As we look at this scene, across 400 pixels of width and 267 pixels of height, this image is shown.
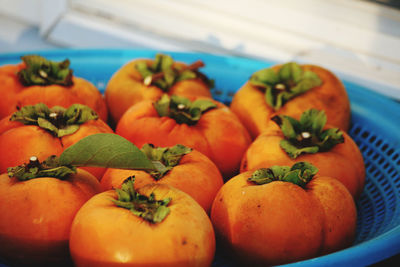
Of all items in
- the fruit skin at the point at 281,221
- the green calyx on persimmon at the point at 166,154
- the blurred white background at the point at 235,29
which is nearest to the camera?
the fruit skin at the point at 281,221

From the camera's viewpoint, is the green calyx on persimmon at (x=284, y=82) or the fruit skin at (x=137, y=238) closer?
the fruit skin at (x=137, y=238)

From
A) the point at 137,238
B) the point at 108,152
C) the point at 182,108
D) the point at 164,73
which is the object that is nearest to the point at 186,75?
the point at 164,73

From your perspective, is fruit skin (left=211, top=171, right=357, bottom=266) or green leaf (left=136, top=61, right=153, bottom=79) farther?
green leaf (left=136, top=61, right=153, bottom=79)

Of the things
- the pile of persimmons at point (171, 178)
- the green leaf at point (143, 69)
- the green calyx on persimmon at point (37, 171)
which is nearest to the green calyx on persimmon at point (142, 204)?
the pile of persimmons at point (171, 178)

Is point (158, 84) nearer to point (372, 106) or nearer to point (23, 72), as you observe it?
point (23, 72)

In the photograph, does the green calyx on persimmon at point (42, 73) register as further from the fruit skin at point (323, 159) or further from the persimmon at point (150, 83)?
the fruit skin at point (323, 159)

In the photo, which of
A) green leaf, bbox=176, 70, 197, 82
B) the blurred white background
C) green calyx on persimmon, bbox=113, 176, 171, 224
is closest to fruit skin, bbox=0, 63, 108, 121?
green leaf, bbox=176, 70, 197, 82

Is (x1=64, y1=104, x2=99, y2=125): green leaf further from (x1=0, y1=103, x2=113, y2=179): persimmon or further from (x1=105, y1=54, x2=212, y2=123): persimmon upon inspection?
(x1=105, y1=54, x2=212, y2=123): persimmon
